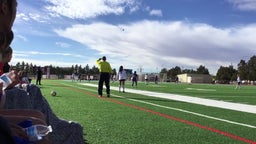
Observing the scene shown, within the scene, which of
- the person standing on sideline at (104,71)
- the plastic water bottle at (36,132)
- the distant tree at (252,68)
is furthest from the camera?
the distant tree at (252,68)

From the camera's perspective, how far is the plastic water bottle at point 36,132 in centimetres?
154

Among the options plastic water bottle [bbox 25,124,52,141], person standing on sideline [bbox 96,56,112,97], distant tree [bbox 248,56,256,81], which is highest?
distant tree [bbox 248,56,256,81]

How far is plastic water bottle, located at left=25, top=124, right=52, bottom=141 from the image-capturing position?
1.54 m

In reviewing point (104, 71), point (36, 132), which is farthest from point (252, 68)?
point (36, 132)

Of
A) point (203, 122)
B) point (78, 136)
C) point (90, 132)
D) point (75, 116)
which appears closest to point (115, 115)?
point (75, 116)

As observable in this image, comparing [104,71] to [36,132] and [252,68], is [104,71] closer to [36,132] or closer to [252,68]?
[36,132]

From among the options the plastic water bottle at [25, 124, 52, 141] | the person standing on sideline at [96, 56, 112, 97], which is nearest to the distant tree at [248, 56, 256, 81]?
the person standing on sideline at [96, 56, 112, 97]

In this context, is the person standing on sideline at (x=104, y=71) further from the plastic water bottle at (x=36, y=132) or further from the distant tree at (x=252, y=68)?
the distant tree at (x=252, y=68)

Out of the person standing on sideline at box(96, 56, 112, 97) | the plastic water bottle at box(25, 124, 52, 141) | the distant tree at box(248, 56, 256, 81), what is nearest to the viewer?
the plastic water bottle at box(25, 124, 52, 141)

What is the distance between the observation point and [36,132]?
1575 mm

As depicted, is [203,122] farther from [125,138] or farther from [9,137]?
[9,137]

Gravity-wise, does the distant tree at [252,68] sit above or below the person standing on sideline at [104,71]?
above

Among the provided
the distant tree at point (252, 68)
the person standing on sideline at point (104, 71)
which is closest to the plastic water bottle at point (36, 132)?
the person standing on sideline at point (104, 71)

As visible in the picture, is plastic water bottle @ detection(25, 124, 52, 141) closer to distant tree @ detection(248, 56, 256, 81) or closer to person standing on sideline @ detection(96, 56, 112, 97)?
person standing on sideline @ detection(96, 56, 112, 97)
